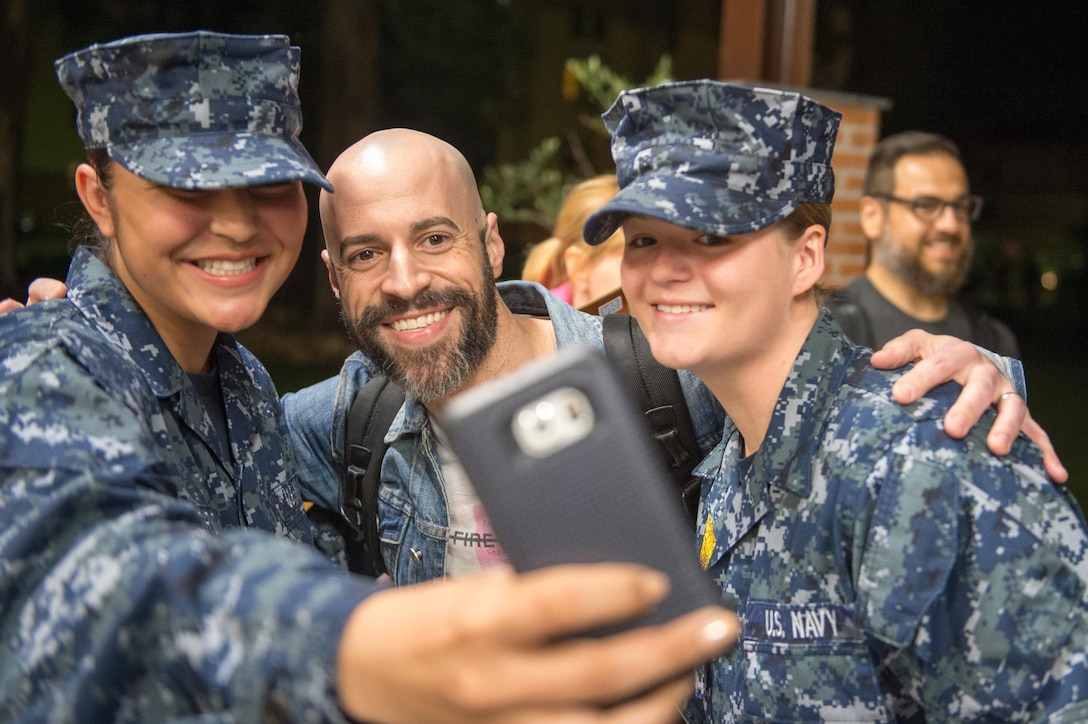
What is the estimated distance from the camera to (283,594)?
0.89 meters

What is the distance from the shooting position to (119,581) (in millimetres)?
959

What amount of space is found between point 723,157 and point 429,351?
92 centimetres

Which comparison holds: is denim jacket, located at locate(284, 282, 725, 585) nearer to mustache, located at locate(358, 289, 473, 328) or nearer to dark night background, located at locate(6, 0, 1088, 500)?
mustache, located at locate(358, 289, 473, 328)

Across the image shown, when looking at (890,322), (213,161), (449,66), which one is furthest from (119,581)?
(449,66)

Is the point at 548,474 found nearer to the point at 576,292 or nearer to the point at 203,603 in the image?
the point at 203,603

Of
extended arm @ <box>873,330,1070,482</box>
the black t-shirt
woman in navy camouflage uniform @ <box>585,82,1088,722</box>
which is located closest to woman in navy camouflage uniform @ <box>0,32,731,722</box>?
woman in navy camouflage uniform @ <box>585,82,1088,722</box>

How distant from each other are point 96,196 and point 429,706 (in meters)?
1.42

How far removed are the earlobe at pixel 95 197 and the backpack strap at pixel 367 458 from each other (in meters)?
0.83

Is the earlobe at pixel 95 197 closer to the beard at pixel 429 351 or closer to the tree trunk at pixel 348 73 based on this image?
the beard at pixel 429 351

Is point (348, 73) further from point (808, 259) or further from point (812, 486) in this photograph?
point (812, 486)

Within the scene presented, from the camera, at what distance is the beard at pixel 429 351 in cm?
234

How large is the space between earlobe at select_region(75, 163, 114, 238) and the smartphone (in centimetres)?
132

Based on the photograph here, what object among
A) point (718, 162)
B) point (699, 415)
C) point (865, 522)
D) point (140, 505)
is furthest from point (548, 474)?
point (699, 415)

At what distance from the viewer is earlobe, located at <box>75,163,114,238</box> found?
Answer: 6.02 feet
